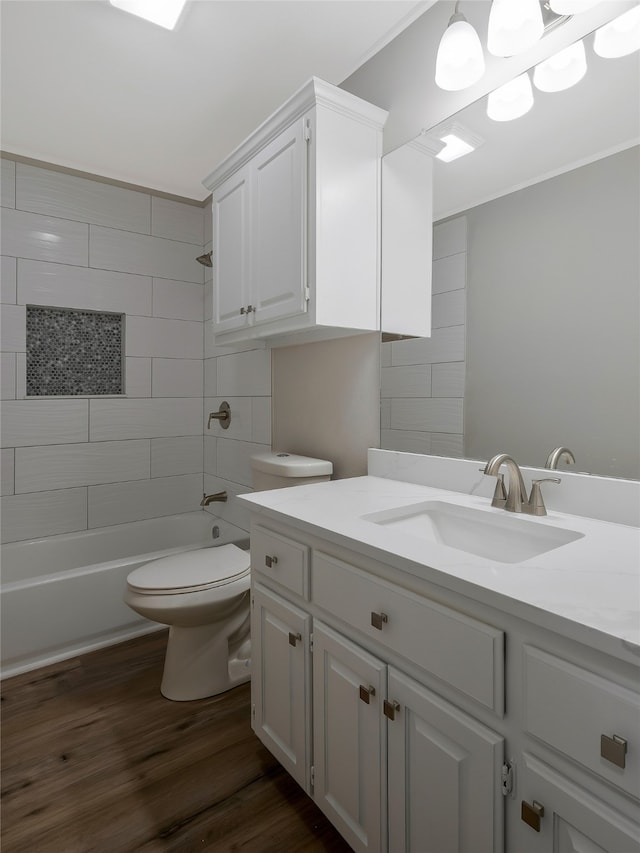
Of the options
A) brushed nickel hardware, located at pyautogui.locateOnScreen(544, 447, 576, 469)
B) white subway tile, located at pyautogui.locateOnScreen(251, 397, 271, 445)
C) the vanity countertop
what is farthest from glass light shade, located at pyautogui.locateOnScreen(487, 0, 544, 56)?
white subway tile, located at pyautogui.locateOnScreen(251, 397, 271, 445)

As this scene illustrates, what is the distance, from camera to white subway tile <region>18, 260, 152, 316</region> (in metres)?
2.56

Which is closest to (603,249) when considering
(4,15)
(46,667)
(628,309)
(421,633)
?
(628,309)

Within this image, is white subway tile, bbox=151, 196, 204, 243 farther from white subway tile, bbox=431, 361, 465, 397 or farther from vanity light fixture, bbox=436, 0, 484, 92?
white subway tile, bbox=431, 361, 465, 397

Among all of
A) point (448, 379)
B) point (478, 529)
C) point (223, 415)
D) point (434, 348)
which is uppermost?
point (434, 348)

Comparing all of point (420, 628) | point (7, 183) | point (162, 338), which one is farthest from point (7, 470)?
point (420, 628)

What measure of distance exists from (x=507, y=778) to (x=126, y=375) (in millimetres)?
2729

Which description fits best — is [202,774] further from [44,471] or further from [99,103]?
[99,103]

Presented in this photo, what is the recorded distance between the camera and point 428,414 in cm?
160

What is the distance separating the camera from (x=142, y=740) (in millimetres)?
1663

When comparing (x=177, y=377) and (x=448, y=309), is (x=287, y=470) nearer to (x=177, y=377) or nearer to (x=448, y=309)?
(x=448, y=309)

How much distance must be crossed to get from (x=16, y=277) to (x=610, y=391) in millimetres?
2771

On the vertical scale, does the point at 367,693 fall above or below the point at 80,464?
below

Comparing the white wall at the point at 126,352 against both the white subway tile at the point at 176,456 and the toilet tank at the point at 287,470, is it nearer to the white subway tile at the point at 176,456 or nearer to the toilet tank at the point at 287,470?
the white subway tile at the point at 176,456

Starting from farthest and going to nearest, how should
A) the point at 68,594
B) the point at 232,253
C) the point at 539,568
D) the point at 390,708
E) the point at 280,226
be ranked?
1. the point at 68,594
2. the point at 232,253
3. the point at 280,226
4. the point at 390,708
5. the point at 539,568
